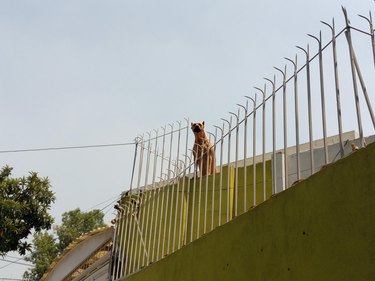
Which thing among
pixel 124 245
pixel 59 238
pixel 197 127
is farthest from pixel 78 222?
pixel 197 127

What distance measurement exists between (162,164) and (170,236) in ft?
3.09

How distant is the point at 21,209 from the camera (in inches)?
401

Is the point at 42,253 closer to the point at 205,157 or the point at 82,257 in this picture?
the point at 82,257

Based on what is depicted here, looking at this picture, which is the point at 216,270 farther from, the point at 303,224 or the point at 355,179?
the point at 355,179

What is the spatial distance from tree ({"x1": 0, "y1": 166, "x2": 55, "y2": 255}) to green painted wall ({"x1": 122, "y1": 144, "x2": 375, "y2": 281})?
7.79 meters

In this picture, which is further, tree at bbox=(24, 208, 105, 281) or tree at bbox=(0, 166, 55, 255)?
tree at bbox=(24, 208, 105, 281)

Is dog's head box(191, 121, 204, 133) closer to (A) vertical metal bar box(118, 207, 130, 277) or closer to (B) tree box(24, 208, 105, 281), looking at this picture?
(A) vertical metal bar box(118, 207, 130, 277)

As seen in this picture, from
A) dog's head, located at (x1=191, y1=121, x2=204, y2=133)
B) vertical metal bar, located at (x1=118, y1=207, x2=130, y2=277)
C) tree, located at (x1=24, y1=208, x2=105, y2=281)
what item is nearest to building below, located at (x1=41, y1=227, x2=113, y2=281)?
vertical metal bar, located at (x1=118, y1=207, x2=130, y2=277)

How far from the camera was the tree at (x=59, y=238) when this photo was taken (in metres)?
25.5

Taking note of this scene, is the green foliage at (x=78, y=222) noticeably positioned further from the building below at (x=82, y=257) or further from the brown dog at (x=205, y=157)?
the brown dog at (x=205, y=157)

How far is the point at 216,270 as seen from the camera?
11.3 feet

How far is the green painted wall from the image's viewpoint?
6.81 ft

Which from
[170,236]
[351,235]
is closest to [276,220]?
[351,235]

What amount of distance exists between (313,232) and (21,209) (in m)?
9.03
